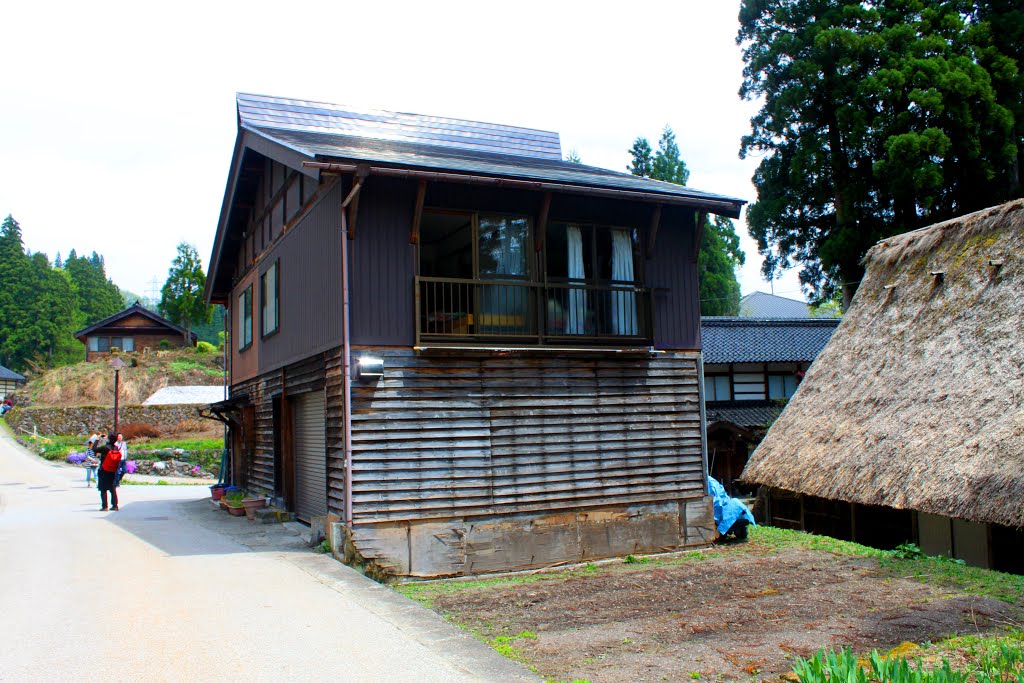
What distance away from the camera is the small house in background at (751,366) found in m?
28.7

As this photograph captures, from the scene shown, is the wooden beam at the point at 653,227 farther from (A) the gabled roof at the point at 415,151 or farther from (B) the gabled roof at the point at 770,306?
(B) the gabled roof at the point at 770,306

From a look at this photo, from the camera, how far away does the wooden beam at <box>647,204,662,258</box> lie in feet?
46.1

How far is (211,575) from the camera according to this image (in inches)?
433

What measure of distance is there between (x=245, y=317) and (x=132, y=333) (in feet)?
130

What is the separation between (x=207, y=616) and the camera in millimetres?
8820

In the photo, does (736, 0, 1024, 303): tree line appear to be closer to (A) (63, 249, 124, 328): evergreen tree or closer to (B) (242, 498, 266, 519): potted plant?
(B) (242, 498, 266, 519): potted plant

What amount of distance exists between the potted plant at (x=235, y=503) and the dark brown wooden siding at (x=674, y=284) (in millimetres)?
9459

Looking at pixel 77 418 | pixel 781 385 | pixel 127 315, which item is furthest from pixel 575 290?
pixel 127 315

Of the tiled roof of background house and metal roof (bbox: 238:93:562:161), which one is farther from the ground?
metal roof (bbox: 238:93:562:161)

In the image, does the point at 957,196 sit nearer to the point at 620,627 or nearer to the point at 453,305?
the point at 453,305

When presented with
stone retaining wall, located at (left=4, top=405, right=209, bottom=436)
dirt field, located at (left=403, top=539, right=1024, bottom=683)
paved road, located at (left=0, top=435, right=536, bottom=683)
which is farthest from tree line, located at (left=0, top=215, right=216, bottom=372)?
dirt field, located at (left=403, top=539, right=1024, bottom=683)

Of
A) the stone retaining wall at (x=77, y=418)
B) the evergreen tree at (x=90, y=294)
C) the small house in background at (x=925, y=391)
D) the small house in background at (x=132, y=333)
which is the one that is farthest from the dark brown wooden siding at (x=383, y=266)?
the evergreen tree at (x=90, y=294)

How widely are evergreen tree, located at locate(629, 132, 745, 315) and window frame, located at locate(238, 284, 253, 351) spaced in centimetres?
3071

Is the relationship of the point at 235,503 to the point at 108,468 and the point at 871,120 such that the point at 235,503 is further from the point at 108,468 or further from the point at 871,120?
the point at 871,120
